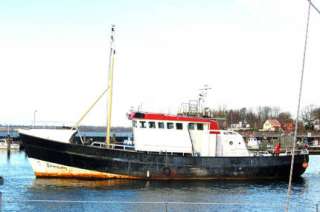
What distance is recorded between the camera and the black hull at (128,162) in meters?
40.3

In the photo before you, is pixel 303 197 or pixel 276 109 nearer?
pixel 303 197

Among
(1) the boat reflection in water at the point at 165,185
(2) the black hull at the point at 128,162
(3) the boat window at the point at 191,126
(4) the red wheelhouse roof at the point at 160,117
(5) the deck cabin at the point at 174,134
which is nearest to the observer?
(1) the boat reflection in water at the point at 165,185

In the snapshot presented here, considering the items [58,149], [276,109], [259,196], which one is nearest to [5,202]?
[58,149]

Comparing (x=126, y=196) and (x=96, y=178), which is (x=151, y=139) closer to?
(x=96, y=178)

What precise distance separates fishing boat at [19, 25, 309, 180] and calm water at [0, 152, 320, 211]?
139 cm

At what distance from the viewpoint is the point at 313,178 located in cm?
4747

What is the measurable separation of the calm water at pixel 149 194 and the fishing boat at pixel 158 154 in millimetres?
1395

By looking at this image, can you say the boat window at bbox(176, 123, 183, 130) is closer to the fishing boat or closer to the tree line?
the fishing boat

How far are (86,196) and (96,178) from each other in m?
8.86

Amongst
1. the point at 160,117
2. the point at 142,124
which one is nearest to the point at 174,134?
the point at 160,117

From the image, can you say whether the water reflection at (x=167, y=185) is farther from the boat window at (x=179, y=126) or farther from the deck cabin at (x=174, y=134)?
the boat window at (x=179, y=126)

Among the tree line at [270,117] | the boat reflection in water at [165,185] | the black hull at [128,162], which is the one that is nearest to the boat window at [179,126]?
the black hull at [128,162]

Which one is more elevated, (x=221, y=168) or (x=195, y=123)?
(x=195, y=123)

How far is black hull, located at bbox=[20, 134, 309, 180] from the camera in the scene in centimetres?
4031
